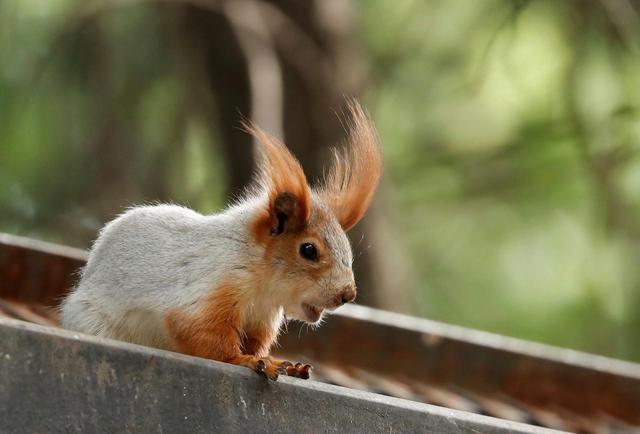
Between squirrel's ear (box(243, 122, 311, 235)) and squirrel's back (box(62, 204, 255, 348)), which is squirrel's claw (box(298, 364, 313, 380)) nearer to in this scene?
squirrel's back (box(62, 204, 255, 348))

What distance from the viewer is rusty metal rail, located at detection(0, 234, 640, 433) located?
3.34 metres

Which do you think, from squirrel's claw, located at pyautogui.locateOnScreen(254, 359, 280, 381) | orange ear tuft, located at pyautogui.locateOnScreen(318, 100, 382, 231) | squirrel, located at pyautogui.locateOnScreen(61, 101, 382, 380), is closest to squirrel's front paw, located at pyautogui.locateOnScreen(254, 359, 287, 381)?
squirrel's claw, located at pyautogui.locateOnScreen(254, 359, 280, 381)

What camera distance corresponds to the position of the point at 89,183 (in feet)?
18.0

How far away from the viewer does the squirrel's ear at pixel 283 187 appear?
2.27 m

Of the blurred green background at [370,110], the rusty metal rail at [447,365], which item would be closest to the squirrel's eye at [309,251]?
the rusty metal rail at [447,365]

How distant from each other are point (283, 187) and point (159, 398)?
2.52ft

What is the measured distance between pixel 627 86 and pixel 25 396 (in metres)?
4.09

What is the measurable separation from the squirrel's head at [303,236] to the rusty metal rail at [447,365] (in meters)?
0.98

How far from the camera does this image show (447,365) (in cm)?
364

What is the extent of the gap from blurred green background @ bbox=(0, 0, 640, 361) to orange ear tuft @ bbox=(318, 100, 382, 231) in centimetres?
165

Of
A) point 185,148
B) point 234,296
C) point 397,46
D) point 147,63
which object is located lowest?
point 234,296

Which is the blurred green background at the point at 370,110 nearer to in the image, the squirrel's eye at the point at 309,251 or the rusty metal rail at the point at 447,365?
the rusty metal rail at the point at 447,365

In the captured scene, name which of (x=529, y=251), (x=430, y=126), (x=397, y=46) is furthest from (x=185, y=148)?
(x=529, y=251)

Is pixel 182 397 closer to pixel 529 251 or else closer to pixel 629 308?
pixel 629 308
